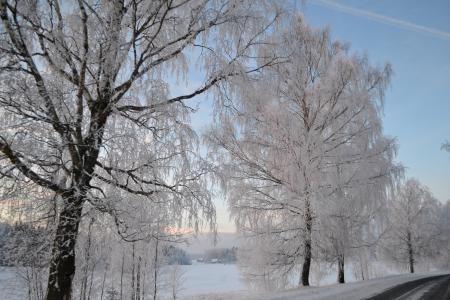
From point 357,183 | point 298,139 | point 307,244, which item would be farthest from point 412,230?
point 298,139

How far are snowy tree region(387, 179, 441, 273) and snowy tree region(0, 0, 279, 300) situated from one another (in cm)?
3258

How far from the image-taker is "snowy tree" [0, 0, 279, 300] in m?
5.14

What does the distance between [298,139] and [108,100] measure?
7177 mm

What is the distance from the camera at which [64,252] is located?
19.3ft

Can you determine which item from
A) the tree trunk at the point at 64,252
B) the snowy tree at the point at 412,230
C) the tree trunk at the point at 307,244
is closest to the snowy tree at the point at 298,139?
the tree trunk at the point at 307,244

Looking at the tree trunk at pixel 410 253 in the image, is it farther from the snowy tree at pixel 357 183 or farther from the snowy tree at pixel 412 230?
the snowy tree at pixel 357 183

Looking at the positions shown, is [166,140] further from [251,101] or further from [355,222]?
Answer: [355,222]

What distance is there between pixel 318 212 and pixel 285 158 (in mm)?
2162

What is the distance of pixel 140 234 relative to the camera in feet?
20.2

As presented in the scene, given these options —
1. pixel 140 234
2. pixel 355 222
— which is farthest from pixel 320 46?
pixel 140 234

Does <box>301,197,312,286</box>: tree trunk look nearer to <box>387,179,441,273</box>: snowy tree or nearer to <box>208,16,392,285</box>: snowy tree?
<box>208,16,392,285</box>: snowy tree

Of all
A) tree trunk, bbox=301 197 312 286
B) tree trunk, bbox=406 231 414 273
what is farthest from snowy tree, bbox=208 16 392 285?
tree trunk, bbox=406 231 414 273

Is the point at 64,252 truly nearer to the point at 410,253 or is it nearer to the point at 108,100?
the point at 108,100

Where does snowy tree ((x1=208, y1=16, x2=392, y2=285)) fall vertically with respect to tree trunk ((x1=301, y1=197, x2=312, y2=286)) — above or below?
above
